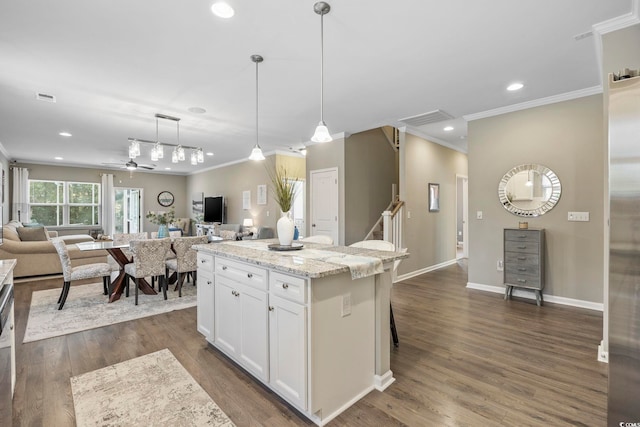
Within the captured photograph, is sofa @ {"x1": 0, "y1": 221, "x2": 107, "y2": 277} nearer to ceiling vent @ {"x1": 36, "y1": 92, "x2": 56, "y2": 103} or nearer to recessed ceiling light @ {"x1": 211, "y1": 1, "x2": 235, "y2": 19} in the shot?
ceiling vent @ {"x1": 36, "y1": 92, "x2": 56, "y2": 103}

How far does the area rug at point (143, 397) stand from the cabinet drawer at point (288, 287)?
0.83m

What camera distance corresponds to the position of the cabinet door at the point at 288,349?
5.70 ft

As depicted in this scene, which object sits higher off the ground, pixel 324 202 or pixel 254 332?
pixel 324 202

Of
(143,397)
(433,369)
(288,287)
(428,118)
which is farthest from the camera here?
(428,118)

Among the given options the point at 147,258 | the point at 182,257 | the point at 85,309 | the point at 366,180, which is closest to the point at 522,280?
the point at 366,180

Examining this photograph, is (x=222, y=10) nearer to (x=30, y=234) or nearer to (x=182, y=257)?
(x=182, y=257)

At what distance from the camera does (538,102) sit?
13.1 feet

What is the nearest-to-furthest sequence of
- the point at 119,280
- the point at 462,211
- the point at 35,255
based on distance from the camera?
1. the point at 119,280
2. the point at 35,255
3. the point at 462,211

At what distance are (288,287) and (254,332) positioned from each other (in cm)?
58

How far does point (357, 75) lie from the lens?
3195mm

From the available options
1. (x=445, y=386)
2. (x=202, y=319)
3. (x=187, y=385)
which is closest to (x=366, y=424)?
(x=445, y=386)

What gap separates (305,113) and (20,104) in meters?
3.90

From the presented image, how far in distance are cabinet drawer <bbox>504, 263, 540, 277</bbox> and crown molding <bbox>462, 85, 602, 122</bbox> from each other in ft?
7.19

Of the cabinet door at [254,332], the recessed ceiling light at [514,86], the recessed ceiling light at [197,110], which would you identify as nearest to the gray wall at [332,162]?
the recessed ceiling light at [197,110]
